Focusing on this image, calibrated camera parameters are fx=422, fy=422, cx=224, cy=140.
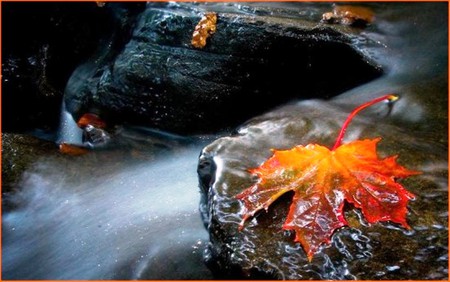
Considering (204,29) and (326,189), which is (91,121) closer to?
(204,29)

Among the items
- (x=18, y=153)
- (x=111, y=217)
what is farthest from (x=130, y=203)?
(x=18, y=153)

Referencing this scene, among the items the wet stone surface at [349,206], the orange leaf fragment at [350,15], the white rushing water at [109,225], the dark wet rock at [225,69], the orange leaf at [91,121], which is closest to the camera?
the wet stone surface at [349,206]

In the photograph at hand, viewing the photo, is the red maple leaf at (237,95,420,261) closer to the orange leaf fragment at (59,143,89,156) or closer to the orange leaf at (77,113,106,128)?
the orange leaf fragment at (59,143,89,156)

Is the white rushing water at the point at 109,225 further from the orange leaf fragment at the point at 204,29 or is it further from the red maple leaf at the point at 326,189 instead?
the orange leaf fragment at the point at 204,29

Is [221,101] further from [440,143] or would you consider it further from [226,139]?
[440,143]

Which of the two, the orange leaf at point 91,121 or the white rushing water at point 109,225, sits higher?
the orange leaf at point 91,121

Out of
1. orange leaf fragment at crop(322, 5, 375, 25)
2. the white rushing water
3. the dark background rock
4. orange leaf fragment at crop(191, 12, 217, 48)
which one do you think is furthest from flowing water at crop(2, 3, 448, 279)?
the dark background rock

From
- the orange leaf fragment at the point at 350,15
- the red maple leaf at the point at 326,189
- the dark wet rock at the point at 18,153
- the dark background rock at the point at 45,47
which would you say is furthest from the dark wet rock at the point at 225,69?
the red maple leaf at the point at 326,189
